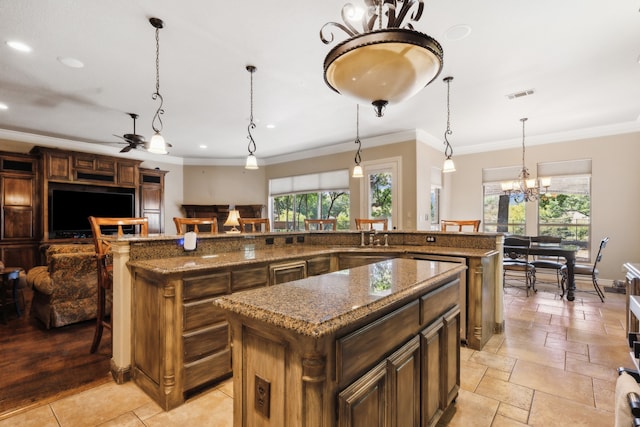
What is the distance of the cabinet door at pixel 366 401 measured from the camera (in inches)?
37.5

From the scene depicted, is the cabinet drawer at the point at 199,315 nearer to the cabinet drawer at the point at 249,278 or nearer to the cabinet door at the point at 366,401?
the cabinet drawer at the point at 249,278

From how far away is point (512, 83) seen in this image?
11.8ft

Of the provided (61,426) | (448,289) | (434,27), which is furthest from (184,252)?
(434,27)

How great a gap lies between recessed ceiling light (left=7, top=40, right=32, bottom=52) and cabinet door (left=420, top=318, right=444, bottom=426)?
4297 millimetres

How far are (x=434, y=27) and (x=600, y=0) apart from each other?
118 cm

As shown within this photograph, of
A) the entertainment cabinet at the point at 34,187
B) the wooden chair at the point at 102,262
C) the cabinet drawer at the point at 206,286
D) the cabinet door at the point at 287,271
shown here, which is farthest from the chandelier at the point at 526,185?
the entertainment cabinet at the point at 34,187

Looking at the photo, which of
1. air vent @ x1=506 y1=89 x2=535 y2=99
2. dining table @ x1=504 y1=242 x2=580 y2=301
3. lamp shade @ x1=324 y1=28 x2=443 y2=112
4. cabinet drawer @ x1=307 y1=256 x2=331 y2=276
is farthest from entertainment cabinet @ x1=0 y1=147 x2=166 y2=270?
dining table @ x1=504 y1=242 x2=580 y2=301

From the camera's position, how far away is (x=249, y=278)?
2373 millimetres

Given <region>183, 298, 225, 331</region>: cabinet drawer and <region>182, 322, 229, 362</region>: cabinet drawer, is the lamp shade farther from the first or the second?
<region>182, 322, 229, 362</region>: cabinet drawer

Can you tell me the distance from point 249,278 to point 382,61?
1.89 meters

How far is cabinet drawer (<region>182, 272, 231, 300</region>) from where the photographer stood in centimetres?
203

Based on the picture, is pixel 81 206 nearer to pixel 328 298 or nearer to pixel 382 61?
pixel 328 298

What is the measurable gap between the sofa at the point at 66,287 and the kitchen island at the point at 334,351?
10.8ft

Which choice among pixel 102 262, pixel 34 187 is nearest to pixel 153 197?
pixel 34 187
